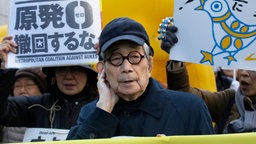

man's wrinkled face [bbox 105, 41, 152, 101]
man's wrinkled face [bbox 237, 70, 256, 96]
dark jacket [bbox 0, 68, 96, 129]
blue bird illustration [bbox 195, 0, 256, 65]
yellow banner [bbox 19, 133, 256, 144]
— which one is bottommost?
dark jacket [bbox 0, 68, 96, 129]

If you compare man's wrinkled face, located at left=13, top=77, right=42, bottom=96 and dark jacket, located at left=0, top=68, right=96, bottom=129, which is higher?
man's wrinkled face, located at left=13, top=77, right=42, bottom=96

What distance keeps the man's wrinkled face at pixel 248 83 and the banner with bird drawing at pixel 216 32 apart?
0.93ft

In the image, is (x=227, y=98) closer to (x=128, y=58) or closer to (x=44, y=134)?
(x=44, y=134)

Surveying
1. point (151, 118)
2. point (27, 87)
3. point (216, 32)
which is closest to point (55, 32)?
point (27, 87)

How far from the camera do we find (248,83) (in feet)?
13.2

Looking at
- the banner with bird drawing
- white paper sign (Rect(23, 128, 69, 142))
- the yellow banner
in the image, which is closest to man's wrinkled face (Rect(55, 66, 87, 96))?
white paper sign (Rect(23, 128, 69, 142))

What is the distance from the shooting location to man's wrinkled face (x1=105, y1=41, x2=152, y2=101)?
3055mm

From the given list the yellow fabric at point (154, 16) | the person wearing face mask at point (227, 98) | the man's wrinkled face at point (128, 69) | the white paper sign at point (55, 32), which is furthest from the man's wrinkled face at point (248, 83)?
the man's wrinkled face at point (128, 69)

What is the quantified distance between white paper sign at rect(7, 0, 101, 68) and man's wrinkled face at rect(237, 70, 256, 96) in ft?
3.26

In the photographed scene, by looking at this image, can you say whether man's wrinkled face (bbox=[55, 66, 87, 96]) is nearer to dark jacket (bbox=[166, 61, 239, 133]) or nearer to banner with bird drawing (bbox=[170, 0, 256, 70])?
dark jacket (bbox=[166, 61, 239, 133])

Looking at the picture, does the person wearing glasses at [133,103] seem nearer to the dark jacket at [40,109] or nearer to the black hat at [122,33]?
the black hat at [122,33]

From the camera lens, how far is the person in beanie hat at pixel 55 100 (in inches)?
163

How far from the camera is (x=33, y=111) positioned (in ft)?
14.0

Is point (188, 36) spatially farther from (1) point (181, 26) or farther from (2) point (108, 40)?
(2) point (108, 40)
